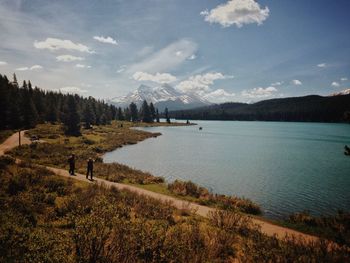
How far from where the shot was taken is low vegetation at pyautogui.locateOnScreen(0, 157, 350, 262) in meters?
6.34

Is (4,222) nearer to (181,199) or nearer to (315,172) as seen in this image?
(181,199)

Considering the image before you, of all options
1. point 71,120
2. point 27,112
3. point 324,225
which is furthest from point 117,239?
point 27,112

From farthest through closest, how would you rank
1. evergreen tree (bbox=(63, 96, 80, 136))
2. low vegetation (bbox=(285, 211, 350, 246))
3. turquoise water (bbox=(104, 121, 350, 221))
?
evergreen tree (bbox=(63, 96, 80, 136)) < turquoise water (bbox=(104, 121, 350, 221)) < low vegetation (bbox=(285, 211, 350, 246))

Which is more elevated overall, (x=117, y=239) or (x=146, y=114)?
(x=146, y=114)

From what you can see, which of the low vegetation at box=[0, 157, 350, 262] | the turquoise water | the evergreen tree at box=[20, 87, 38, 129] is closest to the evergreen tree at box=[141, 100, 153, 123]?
the evergreen tree at box=[20, 87, 38, 129]

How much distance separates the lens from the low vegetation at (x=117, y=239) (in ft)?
20.8

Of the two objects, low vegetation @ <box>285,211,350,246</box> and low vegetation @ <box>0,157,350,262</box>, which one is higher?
low vegetation @ <box>0,157,350,262</box>

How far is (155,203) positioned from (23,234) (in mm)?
9503

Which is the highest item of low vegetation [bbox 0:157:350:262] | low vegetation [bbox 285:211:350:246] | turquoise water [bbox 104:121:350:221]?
low vegetation [bbox 0:157:350:262]

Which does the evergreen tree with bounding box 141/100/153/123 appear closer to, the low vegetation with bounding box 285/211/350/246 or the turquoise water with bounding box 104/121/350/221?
the turquoise water with bounding box 104/121/350/221

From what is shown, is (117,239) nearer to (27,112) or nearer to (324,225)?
(324,225)

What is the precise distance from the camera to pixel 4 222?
780cm

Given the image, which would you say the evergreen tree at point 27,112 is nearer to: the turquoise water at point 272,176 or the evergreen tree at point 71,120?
the evergreen tree at point 71,120

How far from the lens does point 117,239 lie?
6938mm
